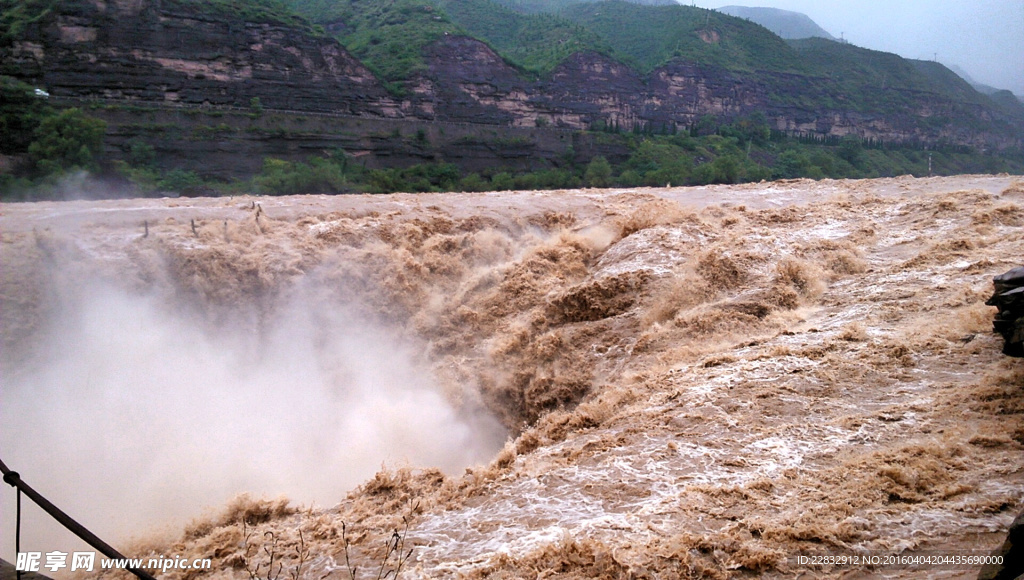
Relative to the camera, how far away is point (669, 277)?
10195mm

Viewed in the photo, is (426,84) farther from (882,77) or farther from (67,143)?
(882,77)

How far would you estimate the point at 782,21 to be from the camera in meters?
69.4

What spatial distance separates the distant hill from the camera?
61900mm

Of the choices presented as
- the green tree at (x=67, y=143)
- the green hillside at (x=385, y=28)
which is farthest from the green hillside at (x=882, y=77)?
the green tree at (x=67, y=143)

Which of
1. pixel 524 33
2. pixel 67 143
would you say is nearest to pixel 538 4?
pixel 524 33

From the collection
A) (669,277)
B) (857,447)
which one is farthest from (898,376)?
(669,277)

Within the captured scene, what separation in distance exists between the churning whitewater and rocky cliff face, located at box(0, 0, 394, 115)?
68.6 ft

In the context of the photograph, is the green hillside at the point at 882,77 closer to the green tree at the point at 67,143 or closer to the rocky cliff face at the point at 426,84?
the rocky cliff face at the point at 426,84

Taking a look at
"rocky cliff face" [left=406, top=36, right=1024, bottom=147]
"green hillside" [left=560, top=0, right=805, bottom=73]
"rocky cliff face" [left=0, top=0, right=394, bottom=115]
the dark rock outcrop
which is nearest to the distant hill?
"green hillside" [left=560, top=0, right=805, bottom=73]

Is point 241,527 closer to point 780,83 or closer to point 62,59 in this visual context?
point 62,59

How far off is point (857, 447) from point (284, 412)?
8125 mm

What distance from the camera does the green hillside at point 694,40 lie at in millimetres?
49625

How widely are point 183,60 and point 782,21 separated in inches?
2618

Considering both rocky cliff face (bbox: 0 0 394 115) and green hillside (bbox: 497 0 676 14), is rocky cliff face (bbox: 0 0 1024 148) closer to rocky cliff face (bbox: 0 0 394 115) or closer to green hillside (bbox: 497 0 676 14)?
rocky cliff face (bbox: 0 0 394 115)
